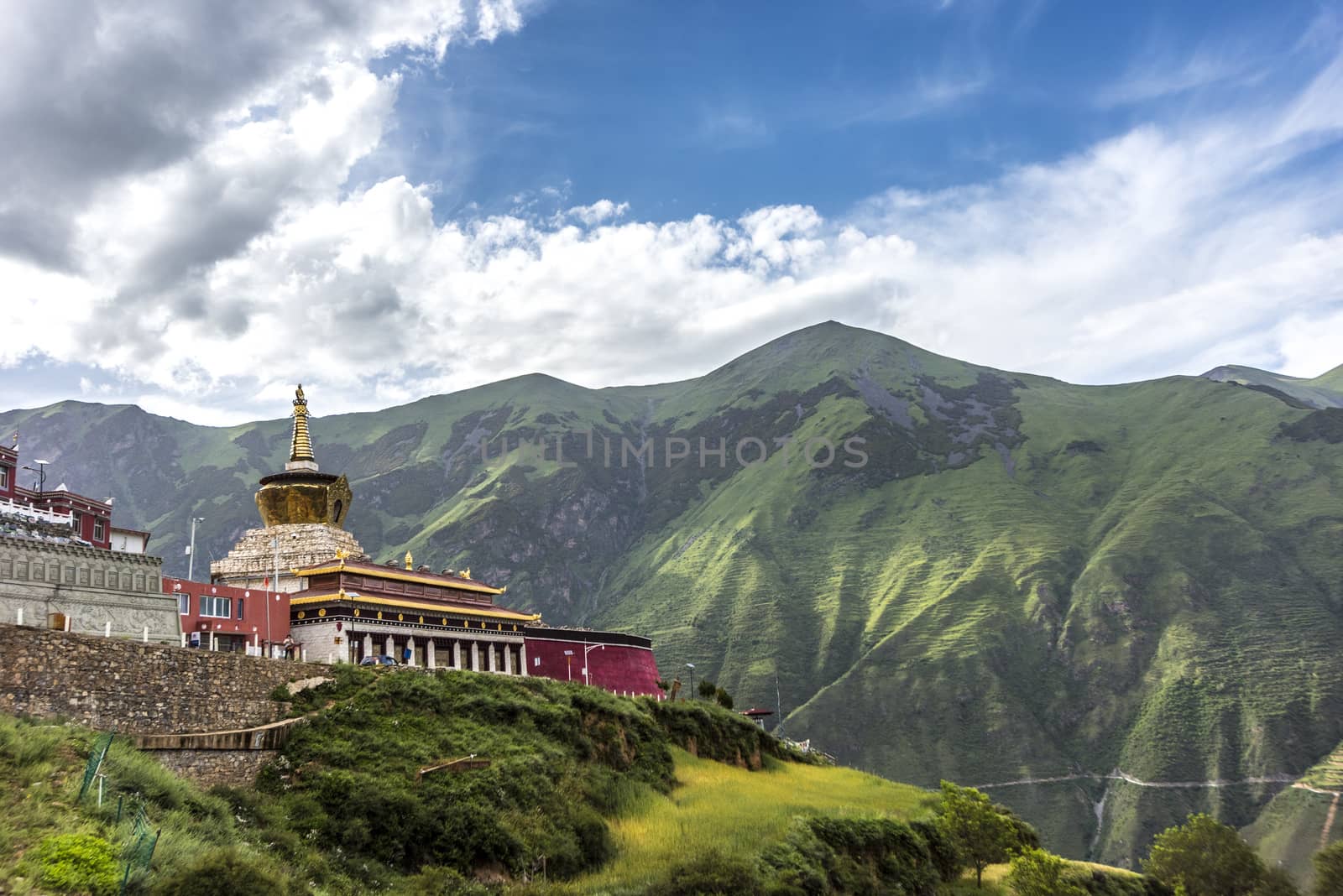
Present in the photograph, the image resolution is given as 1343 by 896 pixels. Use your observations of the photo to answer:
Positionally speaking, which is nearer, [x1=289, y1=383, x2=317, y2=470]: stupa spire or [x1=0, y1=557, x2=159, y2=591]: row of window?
[x1=0, y1=557, x2=159, y2=591]: row of window

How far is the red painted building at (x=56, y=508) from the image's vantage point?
44719mm

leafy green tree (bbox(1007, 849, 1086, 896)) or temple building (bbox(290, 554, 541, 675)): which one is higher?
temple building (bbox(290, 554, 541, 675))

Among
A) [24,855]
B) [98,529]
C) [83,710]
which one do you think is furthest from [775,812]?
[98,529]

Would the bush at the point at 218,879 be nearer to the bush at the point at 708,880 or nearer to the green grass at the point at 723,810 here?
the green grass at the point at 723,810

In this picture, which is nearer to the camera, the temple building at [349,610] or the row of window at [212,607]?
the row of window at [212,607]

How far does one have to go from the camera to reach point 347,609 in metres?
51.0

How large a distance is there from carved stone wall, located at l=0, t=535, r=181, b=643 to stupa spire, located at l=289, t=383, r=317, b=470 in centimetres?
3180

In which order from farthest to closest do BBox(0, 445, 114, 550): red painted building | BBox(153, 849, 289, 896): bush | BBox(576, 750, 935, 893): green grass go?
BBox(0, 445, 114, 550): red painted building, BBox(576, 750, 935, 893): green grass, BBox(153, 849, 289, 896): bush

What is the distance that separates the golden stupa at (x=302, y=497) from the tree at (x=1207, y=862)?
197 ft

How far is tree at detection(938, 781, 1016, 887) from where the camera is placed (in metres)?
50.2

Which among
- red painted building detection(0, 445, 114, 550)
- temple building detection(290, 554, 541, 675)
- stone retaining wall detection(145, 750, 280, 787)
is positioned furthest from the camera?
temple building detection(290, 554, 541, 675)

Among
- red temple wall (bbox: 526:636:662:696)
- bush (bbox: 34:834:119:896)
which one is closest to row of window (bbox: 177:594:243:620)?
red temple wall (bbox: 526:636:662:696)

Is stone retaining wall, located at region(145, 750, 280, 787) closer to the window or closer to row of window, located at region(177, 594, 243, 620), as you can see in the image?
row of window, located at region(177, 594, 243, 620)

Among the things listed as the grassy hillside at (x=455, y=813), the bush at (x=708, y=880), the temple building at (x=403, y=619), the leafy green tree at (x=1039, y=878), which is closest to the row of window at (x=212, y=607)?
the temple building at (x=403, y=619)
